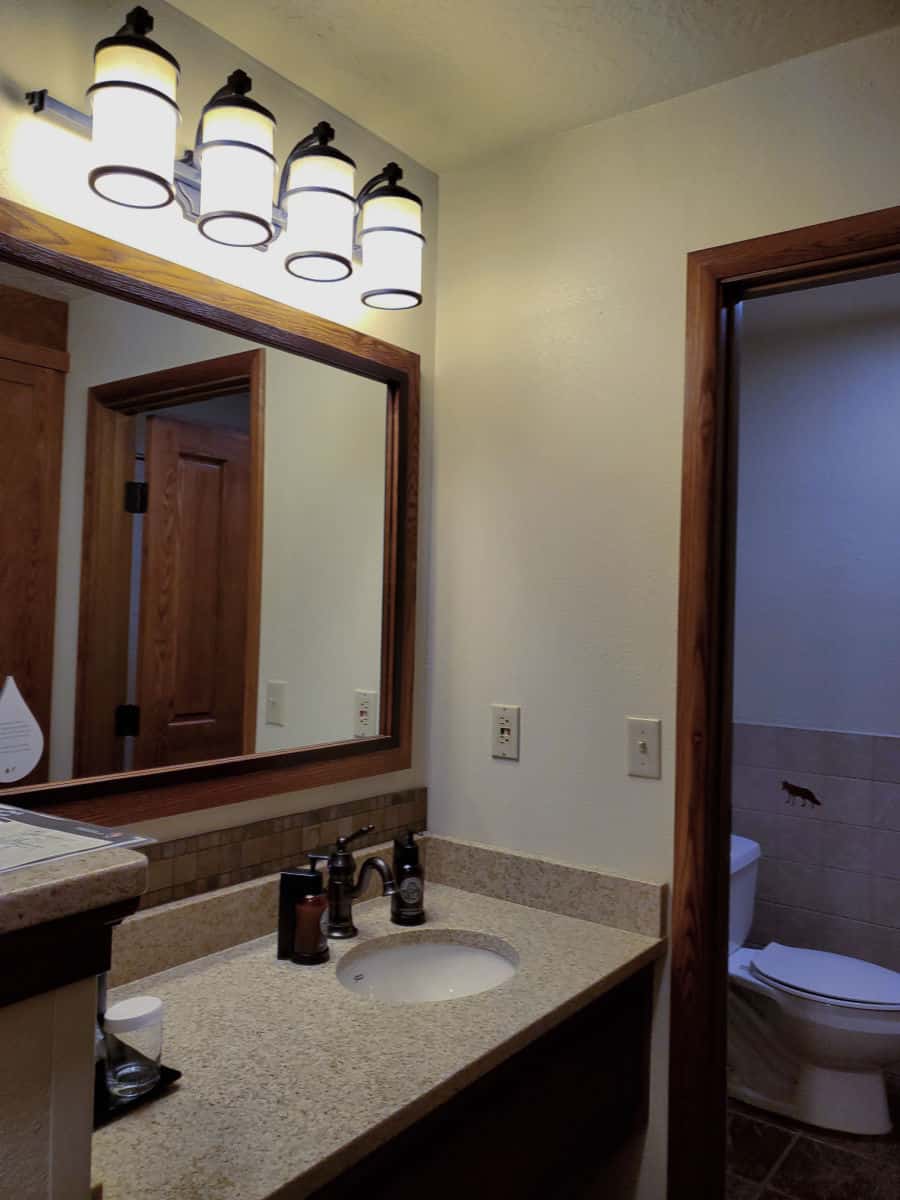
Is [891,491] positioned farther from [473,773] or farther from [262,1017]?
[262,1017]

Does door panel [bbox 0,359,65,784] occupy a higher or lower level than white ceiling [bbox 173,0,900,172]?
lower

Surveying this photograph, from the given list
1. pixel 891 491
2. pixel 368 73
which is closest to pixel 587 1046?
pixel 368 73

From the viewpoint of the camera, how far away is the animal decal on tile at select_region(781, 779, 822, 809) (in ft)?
9.54

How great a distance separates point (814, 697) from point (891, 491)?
70 centimetres

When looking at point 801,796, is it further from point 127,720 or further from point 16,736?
point 16,736

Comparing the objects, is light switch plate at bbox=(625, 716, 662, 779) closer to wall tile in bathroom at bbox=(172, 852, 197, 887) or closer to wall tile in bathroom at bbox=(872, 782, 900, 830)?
wall tile in bathroom at bbox=(172, 852, 197, 887)

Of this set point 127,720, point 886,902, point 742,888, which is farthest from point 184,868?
point 886,902

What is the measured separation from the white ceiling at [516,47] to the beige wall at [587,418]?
0.07 metres

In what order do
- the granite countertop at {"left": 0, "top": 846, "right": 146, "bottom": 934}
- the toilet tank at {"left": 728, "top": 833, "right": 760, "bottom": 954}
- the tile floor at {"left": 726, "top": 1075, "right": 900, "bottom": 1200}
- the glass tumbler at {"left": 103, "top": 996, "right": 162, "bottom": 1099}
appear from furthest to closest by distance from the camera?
1. the toilet tank at {"left": 728, "top": 833, "right": 760, "bottom": 954}
2. the tile floor at {"left": 726, "top": 1075, "right": 900, "bottom": 1200}
3. the glass tumbler at {"left": 103, "top": 996, "right": 162, "bottom": 1099}
4. the granite countertop at {"left": 0, "top": 846, "right": 146, "bottom": 934}

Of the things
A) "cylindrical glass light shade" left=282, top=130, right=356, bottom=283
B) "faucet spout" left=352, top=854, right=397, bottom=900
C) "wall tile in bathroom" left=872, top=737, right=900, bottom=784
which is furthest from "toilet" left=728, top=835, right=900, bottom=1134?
"cylindrical glass light shade" left=282, top=130, right=356, bottom=283

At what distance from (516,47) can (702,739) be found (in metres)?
1.23

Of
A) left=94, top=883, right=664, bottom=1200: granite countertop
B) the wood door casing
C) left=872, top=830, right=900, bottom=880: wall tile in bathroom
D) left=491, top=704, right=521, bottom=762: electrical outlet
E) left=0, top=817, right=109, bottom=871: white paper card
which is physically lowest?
left=872, top=830, right=900, bottom=880: wall tile in bathroom

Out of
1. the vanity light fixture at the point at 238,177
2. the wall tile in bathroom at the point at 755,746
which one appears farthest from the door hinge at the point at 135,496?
the wall tile in bathroom at the point at 755,746

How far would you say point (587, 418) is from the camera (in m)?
1.76
